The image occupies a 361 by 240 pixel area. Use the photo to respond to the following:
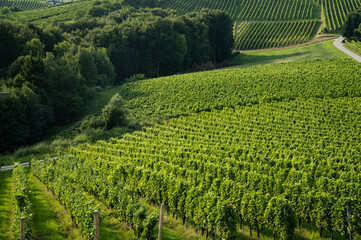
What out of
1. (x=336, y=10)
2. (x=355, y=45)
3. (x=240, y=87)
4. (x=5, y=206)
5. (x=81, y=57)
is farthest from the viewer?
(x=336, y=10)

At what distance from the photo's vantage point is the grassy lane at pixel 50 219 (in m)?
17.3

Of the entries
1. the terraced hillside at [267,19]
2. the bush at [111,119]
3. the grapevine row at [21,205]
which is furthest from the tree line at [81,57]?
the grapevine row at [21,205]

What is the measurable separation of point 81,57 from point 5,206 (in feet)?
132

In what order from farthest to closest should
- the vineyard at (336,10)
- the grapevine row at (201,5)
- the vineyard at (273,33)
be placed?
1. the grapevine row at (201,5)
2. the vineyard at (336,10)
3. the vineyard at (273,33)

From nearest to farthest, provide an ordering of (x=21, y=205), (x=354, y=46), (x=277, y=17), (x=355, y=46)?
(x=21, y=205)
(x=355, y=46)
(x=354, y=46)
(x=277, y=17)

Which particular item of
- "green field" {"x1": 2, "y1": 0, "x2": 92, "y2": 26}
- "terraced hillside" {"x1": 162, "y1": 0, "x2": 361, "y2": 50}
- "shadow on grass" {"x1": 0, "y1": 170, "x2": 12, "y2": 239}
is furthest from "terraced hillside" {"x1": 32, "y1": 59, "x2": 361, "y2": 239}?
"green field" {"x1": 2, "y1": 0, "x2": 92, "y2": 26}

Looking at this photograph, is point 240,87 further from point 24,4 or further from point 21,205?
point 24,4

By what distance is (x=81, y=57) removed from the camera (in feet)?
188

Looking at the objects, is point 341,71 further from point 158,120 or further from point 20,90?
point 20,90

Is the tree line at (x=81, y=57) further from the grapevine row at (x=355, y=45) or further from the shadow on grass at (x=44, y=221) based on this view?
the grapevine row at (x=355, y=45)

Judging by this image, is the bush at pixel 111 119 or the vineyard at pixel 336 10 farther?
the vineyard at pixel 336 10

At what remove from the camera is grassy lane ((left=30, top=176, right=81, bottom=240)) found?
17328 millimetres

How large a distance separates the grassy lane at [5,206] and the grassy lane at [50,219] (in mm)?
1339

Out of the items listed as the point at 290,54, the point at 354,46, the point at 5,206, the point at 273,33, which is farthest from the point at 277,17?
the point at 5,206
